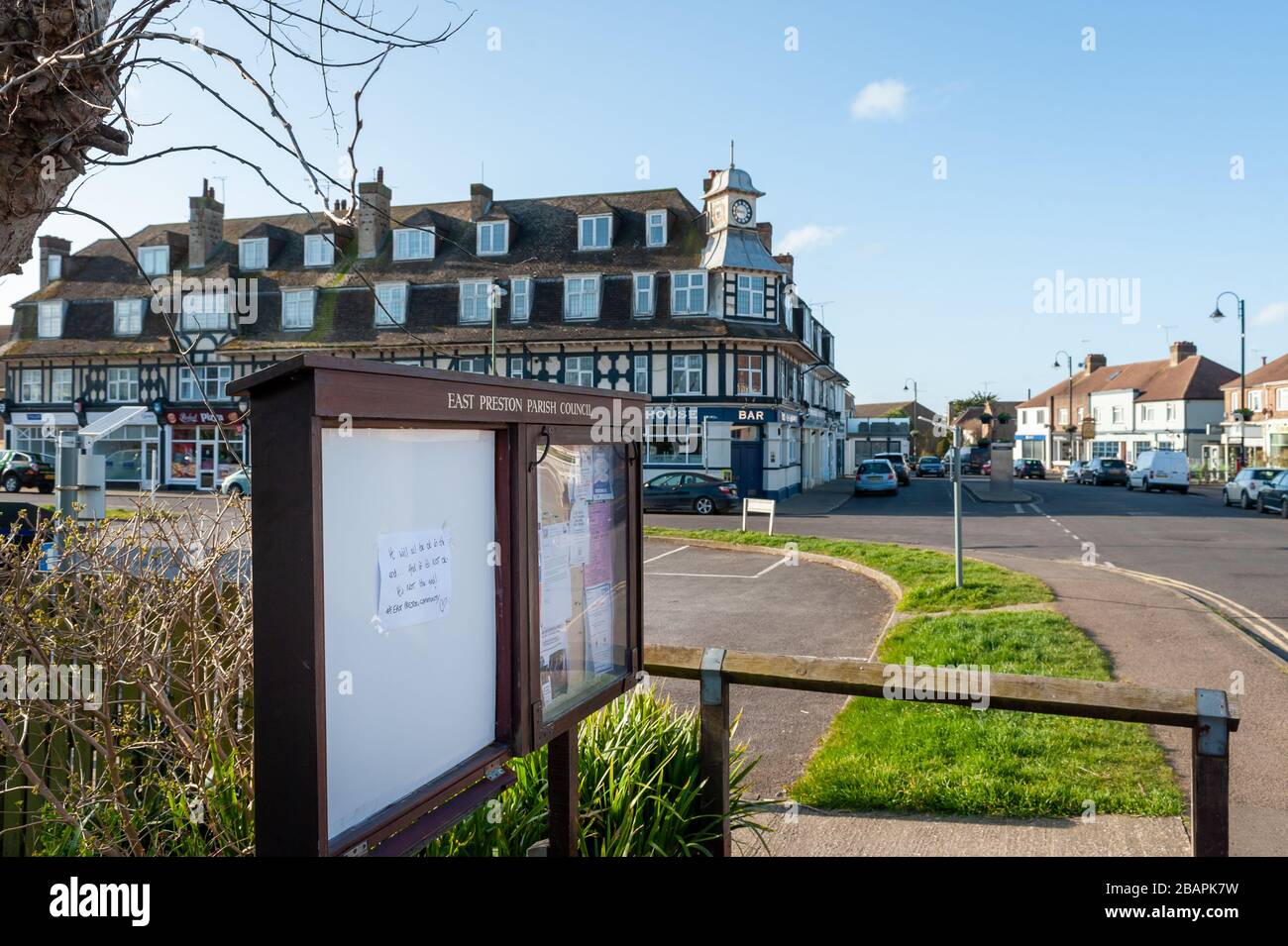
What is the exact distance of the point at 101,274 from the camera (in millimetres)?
42156

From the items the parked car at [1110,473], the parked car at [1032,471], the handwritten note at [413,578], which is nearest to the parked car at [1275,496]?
the parked car at [1110,473]

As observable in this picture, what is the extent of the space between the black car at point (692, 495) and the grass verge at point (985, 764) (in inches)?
845

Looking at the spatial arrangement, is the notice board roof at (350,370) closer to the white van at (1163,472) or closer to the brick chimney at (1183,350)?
the white van at (1163,472)

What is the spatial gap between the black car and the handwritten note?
26.4 meters

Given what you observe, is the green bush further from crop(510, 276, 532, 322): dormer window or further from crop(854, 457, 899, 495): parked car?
crop(854, 457, 899, 495): parked car

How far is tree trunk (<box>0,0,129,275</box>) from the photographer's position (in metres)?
2.69

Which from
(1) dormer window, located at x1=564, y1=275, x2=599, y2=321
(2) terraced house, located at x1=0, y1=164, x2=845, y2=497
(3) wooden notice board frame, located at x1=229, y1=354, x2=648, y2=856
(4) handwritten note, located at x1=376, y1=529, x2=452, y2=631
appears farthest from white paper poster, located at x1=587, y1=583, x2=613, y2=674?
(1) dormer window, located at x1=564, y1=275, x2=599, y2=321

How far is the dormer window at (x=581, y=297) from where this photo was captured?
35.0 meters

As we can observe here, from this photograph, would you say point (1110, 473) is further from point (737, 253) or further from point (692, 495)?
point (692, 495)

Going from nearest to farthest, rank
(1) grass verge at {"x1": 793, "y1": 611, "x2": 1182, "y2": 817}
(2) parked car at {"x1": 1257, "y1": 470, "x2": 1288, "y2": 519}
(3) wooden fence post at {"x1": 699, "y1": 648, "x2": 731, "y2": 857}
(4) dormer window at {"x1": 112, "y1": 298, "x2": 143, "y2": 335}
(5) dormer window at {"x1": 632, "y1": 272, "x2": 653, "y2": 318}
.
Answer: (3) wooden fence post at {"x1": 699, "y1": 648, "x2": 731, "y2": 857} < (1) grass verge at {"x1": 793, "y1": 611, "x2": 1182, "y2": 817} < (2) parked car at {"x1": 1257, "y1": 470, "x2": 1288, "y2": 519} < (5) dormer window at {"x1": 632, "y1": 272, "x2": 653, "y2": 318} < (4) dormer window at {"x1": 112, "y1": 298, "x2": 143, "y2": 335}

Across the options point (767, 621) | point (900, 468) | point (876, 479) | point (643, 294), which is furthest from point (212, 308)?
point (900, 468)

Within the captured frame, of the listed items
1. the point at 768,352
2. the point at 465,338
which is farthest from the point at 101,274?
the point at 768,352
